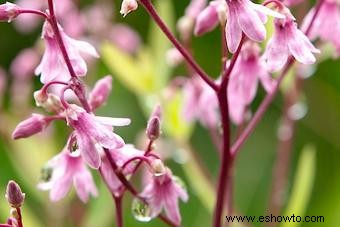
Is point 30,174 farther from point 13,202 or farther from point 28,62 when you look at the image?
point 13,202

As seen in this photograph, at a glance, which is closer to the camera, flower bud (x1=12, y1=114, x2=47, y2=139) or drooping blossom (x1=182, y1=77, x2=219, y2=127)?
flower bud (x1=12, y1=114, x2=47, y2=139)

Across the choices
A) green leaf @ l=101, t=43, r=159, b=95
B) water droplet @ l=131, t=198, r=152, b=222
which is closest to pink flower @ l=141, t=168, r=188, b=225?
water droplet @ l=131, t=198, r=152, b=222

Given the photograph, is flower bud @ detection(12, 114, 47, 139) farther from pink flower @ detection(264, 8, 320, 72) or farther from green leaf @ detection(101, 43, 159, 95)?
green leaf @ detection(101, 43, 159, 95)

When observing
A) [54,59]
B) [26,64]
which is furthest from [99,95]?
[26,64]

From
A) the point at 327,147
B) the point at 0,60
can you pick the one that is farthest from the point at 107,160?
the point at 0,60

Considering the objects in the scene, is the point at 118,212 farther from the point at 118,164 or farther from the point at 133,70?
the point at 133,70

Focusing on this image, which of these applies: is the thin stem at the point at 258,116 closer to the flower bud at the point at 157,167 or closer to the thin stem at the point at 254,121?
the thin stem at the point at 254,121

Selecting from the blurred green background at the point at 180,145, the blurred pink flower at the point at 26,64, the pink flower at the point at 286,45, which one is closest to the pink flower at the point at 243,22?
the pink flower at the point at 286,45
